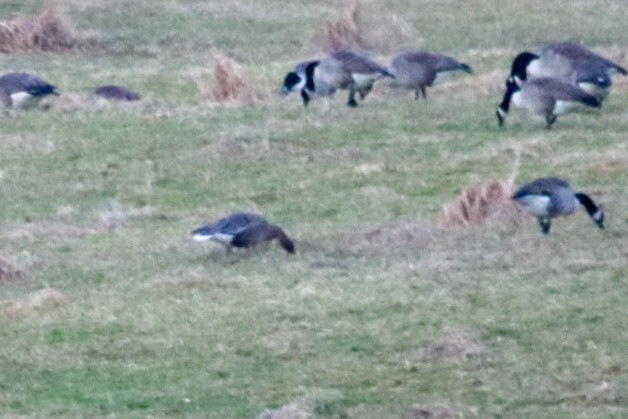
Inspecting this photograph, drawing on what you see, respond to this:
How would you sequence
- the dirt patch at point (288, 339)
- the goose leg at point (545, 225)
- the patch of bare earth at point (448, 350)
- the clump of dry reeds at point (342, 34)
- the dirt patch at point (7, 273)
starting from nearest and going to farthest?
the patch of bare earth at point (448, 350)
the dirt patch at point (288, 339)
the dirt patch at point (7, 273)
the goose leg at point (545, 225)
the clump of dry reeds at point (342, 34)

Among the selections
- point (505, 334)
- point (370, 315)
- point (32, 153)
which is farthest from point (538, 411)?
point (32, 153)

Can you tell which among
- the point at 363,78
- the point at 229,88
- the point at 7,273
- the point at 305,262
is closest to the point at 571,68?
the point at 363,78

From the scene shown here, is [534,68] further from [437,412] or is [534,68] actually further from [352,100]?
[437,412]

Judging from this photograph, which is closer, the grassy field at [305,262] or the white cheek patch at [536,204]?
the grassy field at [305,262]

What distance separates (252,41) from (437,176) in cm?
1080

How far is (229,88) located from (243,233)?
7736mm

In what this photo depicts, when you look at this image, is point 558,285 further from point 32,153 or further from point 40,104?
point 40,104

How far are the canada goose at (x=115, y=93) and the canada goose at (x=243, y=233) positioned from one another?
7554mm

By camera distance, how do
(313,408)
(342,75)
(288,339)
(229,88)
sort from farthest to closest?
1. (229,88)
2. (342,75)
3. (288,339)
4. (313,408)

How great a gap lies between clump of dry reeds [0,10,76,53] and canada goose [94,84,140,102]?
17.1 ft

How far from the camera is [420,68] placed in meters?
20.6

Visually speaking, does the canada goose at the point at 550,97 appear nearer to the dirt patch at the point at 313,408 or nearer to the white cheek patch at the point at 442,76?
the white cheek patch at the point at 442,76

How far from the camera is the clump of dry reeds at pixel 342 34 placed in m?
26.8

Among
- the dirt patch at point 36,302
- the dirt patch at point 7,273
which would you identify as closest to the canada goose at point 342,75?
the dirt patch at point 7,273
